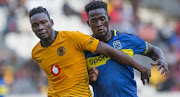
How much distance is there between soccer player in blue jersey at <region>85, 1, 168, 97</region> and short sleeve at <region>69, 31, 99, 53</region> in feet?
0.68

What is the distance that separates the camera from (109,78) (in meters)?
4.34

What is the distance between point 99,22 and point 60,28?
6674 millimetres

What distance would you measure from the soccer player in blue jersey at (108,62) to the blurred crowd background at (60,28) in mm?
5567

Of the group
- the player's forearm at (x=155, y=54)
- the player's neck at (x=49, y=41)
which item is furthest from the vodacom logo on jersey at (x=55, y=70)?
the player's forearm at (x=155, y=54)

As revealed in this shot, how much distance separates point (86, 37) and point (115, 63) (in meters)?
0.52

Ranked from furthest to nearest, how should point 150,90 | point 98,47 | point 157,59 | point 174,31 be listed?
point 174,31 < point 150,90 < point 157,59 < point 98,47

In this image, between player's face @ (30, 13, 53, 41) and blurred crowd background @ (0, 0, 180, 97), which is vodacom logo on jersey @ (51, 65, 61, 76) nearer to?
player's face @ (30, 13, 53, 41)

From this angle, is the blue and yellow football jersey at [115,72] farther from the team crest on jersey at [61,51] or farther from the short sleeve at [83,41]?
the team crest on jersey at [61,51]

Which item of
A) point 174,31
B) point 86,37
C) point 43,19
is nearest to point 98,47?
point 86,37

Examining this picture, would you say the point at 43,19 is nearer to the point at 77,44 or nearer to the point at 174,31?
the point at 77,44

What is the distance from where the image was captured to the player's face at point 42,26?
427 cm

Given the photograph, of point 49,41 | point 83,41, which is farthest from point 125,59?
point 49,41

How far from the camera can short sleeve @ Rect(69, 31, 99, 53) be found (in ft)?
13.8

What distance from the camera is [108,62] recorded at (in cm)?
436
